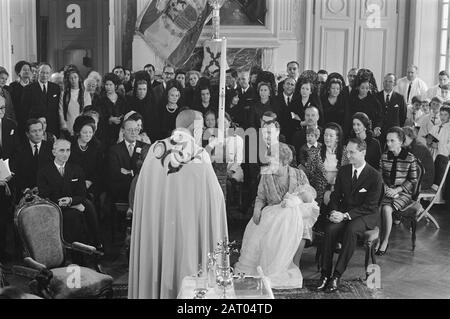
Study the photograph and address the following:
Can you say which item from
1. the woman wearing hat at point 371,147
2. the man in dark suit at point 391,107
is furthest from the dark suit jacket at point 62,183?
the man in dark suit at point 391,107

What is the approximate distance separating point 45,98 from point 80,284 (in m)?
4.05

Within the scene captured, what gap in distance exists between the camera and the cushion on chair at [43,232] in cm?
521

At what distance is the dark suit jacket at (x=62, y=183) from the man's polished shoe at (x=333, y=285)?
7.20 feet

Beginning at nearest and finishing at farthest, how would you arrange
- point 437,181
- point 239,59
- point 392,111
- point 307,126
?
point 307,126 → point 437,181 → point 392,111 → point 239,59

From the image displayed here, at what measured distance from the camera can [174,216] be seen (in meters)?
4.86

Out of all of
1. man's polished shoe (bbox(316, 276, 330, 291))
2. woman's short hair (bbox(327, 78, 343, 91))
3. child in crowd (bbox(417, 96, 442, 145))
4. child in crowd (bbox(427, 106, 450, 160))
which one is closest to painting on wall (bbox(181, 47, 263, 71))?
woman's short hair (bbox(327, 78, 343, 91))

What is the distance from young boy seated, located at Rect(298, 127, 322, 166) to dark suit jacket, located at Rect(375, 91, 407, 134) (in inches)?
71.3

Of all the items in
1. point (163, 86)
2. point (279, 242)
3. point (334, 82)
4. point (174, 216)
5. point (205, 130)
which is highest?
point (334, 82)

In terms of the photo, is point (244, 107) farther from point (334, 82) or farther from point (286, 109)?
point (334, 82)

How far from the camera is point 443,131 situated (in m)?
8.16

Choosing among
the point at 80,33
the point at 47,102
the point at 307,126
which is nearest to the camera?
the point at 307,126

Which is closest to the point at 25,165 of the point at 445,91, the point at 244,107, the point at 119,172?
the point at 119,172

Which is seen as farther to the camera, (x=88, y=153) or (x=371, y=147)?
(x=371, y=147)

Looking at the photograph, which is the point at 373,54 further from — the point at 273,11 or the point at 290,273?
the point at 290,273
